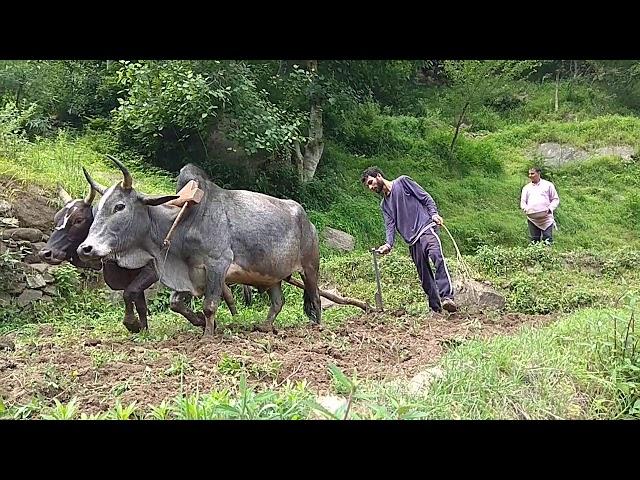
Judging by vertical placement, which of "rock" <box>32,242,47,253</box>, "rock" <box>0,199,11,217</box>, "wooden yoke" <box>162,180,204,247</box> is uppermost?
"wooden yoke" <box>162,180,204,247</box>

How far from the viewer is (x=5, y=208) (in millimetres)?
8211

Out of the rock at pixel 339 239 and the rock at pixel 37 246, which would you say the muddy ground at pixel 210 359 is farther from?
the rock at pixel 339 239

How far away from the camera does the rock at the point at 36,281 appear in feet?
26.2

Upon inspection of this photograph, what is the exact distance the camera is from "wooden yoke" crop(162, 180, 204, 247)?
5984 mm

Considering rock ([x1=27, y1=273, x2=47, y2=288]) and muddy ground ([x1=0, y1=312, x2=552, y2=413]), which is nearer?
muddy ground ([x1=0, y1=312, x2=552, y2=413])

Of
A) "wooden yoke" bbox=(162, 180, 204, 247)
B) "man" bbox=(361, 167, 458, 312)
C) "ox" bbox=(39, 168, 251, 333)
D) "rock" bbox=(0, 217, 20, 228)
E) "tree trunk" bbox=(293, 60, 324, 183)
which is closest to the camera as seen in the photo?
"wooden yoke" bbox=(162, 180, 204, 247)

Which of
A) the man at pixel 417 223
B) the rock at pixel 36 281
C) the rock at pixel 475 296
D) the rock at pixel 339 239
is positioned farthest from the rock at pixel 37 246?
the rock at pixel 339 239

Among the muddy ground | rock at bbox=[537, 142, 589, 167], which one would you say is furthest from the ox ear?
rock at bbox=[537, 142, 589, 167]

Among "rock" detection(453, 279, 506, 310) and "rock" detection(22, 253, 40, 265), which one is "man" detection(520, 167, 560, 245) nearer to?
"rock" detection(453, 279, 506, 310)

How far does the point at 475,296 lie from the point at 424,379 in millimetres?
4601

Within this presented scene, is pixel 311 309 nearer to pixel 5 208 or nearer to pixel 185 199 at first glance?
pixel 185 199

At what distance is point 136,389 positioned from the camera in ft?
12.8

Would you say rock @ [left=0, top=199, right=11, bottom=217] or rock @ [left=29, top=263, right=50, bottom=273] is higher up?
rock @ [left=0, top=199, right=11, bottom=217]

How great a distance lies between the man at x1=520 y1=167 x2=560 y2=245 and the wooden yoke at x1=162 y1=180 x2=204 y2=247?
6276 mm
